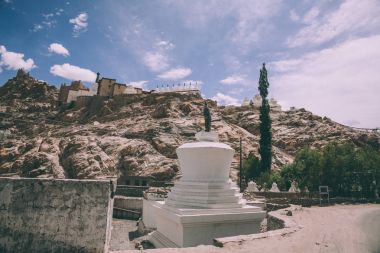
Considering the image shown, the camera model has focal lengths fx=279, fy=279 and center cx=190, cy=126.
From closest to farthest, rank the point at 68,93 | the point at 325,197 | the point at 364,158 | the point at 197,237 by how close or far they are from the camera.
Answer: the point at 197,237 → the point at 325,197 → the point at 364,158 → the point at 68,93

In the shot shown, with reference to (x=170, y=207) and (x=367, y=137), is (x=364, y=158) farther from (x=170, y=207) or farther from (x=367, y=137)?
(x=367, y=137)

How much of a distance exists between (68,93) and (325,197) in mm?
57702

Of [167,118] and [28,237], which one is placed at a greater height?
[167,118]

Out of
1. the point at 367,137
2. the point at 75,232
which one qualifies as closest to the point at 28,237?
the point at 75,232

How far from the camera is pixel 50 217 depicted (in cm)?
931

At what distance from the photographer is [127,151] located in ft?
118

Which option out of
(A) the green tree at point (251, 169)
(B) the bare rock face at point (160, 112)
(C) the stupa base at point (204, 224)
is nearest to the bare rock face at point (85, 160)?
(B) the bare rock face at point (160, 112)

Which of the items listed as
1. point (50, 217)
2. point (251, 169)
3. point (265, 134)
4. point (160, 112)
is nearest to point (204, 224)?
point (50, 217)

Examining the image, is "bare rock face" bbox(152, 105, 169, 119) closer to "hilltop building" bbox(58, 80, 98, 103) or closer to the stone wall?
"hilltop building" bbox(58, 80, 98, 103)

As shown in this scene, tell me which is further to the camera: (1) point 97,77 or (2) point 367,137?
(1) point 97,77

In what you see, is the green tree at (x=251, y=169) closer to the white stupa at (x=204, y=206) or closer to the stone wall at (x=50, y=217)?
the white stupa at (x=204, y=206)

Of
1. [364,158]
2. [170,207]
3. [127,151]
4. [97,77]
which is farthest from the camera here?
[97,77]

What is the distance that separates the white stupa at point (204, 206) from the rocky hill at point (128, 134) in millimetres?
19749

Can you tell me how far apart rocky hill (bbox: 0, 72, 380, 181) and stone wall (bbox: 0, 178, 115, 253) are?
22764mm
